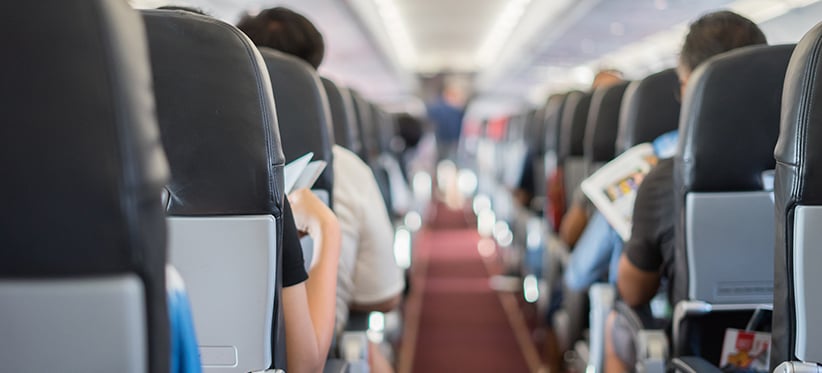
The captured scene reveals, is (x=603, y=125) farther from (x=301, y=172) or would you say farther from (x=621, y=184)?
(x=301, y=172)

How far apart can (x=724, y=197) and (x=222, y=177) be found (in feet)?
4.14

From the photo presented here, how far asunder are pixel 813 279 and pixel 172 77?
46.7 inches

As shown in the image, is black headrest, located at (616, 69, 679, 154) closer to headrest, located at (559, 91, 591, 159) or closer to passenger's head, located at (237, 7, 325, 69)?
passenger's head, located at (237, 7, 325, 69)

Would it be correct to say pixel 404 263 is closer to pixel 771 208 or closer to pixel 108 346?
pixel 771 208

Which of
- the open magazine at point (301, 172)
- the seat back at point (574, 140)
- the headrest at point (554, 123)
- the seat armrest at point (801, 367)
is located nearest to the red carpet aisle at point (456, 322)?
the seat back at point (574, 140)

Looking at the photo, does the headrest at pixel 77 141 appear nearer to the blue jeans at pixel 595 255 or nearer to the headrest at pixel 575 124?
the blue jeans at pixel 595 255

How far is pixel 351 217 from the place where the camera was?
8.11 feet

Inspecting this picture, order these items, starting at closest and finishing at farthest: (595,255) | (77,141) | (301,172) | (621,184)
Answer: (77,141) → (301,172) → (621,184) → (595,255)

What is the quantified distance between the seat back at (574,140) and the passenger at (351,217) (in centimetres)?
194

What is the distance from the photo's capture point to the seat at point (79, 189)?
856 mm

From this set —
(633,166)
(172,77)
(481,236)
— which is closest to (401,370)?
(633,166)

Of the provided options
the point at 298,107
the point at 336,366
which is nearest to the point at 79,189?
the point at 298,107

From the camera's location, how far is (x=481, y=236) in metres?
10.2

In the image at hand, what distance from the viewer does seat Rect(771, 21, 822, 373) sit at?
1.45 m
